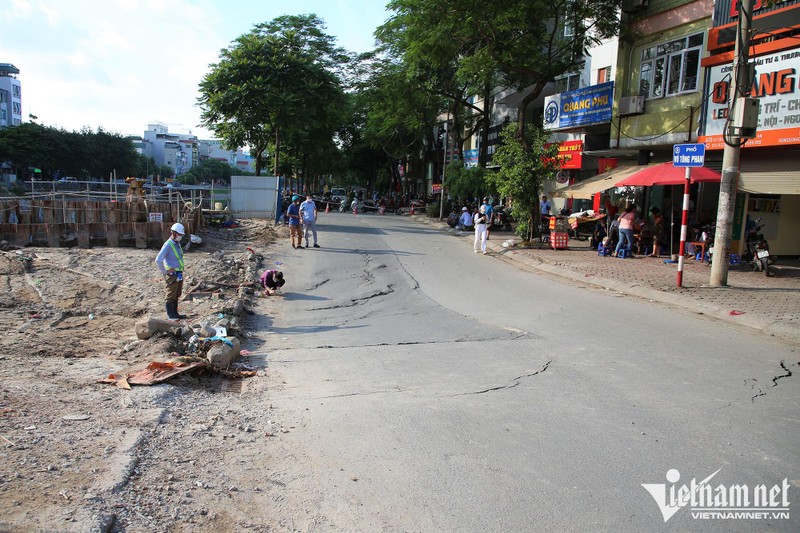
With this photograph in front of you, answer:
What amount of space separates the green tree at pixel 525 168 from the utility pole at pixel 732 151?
8242mm

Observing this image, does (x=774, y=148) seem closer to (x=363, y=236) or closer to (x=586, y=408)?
(x=586, y=408)

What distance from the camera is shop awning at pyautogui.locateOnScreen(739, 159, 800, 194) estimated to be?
505 inches

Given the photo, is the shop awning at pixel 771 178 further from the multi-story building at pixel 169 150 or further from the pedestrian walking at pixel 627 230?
the multi-story building at pixel 169 150

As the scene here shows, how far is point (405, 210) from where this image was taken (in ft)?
154

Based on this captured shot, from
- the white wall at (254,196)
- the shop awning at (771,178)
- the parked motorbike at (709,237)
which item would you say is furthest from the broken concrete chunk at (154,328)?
the white wall at (254,196)

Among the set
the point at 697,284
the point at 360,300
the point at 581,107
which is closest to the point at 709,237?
the point at 697,284

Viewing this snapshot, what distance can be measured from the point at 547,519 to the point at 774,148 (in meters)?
14.3

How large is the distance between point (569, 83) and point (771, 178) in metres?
18.2

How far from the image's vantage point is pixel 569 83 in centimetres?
3005

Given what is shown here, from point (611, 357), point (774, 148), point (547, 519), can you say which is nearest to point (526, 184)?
point (774, 148)

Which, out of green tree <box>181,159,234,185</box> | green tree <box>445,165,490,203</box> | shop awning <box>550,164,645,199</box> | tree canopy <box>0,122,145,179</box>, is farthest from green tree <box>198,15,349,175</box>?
green tree <box>181,159,234,185</box>

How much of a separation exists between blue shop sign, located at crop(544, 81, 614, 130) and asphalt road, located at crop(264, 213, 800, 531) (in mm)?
11350

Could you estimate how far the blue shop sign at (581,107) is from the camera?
65.8 ft

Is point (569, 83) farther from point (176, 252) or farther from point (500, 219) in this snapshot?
point (176, 252)
